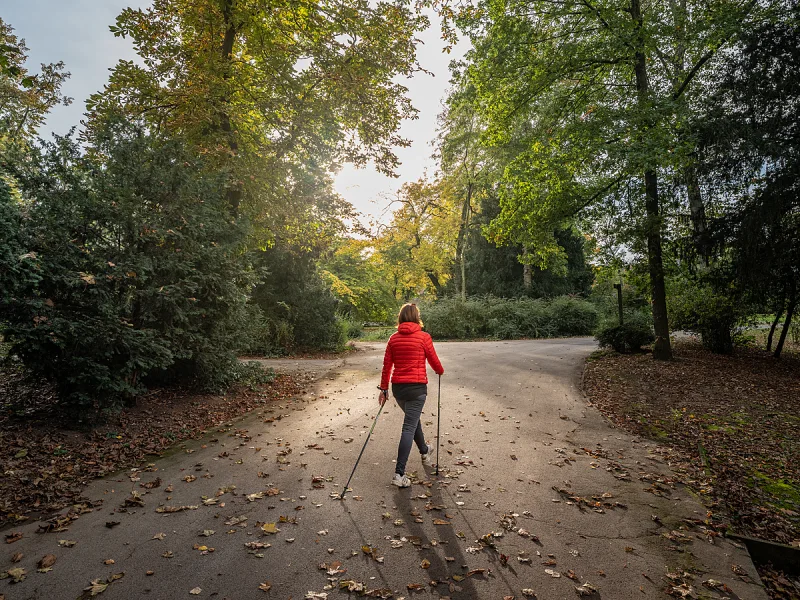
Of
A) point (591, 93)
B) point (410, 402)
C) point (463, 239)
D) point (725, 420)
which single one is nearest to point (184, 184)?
point (410, 402)

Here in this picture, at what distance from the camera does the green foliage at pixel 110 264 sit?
568 centimetres

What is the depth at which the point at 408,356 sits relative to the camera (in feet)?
17.2

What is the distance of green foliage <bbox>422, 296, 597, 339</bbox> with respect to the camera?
24.6 metres

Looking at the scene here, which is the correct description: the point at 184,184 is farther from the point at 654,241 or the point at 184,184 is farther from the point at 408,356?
the point at 654,241

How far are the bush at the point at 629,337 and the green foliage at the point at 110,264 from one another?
12.9 meters

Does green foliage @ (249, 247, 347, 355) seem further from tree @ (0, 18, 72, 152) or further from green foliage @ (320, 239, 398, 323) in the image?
→ tree @ (0, 18, 72, 152)

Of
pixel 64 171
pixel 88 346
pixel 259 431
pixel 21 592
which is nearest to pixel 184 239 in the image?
pixel 64 171

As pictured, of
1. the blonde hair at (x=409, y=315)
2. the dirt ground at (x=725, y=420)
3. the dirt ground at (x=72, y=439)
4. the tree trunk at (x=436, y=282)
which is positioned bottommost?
the dirt ground at (x=725, y=420)

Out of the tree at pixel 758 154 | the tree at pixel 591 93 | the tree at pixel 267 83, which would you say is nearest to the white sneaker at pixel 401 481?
the tree at pixel 267 83

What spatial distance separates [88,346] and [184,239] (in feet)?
7.49

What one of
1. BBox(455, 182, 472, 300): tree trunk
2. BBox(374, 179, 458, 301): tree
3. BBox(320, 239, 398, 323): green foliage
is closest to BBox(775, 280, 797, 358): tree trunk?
BBox(320, 239, 398, 323): green foliage

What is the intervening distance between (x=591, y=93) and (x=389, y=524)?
46.1 feet

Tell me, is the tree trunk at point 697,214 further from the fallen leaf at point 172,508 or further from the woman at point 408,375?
the fallen leaf at point 172,508

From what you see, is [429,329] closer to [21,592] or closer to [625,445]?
[625,445]
